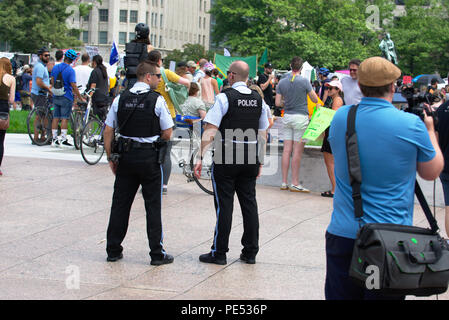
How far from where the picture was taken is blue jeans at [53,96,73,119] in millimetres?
14203

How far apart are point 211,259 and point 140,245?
921mm

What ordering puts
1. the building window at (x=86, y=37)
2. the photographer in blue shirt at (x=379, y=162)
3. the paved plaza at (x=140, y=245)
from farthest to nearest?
1. the building window at (x=86, y=37)
2. the paved plaza at (x=140, y=245)
3. the photographer in blue shirt at (x=379, y=162)

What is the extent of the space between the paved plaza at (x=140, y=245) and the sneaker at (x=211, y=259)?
0.06m

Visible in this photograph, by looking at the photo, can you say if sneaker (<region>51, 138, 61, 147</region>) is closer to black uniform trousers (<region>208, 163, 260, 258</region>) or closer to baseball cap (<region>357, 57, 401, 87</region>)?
black uniform trousers (<region>208, 163, 260, 258</region>)

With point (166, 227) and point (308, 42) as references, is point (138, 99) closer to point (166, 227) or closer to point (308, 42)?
point (166, 227)

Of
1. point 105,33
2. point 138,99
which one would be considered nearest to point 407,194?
point 138,99

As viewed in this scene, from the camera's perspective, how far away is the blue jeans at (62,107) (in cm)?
1420

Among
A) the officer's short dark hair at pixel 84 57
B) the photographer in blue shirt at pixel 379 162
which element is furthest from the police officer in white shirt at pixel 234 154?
the officer's short dark hair at pixel 84 57

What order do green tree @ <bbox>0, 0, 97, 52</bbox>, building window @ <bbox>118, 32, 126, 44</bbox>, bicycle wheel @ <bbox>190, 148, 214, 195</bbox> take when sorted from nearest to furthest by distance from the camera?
bicycle wheel @ <bbox>190, 148, 214, 195</bbox>
green tree @ <bbox>0, 0, 97, 52</bbox>
building window @ <bbox>118, 32, 126, 44</bbox>

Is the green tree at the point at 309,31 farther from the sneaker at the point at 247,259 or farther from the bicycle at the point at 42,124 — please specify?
the sneaker at the point at 247,259

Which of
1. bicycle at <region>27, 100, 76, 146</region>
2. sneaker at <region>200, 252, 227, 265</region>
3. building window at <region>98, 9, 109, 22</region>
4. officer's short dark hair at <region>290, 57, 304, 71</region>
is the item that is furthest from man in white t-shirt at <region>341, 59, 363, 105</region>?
building window at <region>98, 9, 109, 22</region>

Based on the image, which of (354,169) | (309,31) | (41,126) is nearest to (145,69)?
(354,169)

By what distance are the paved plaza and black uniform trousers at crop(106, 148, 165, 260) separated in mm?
218
